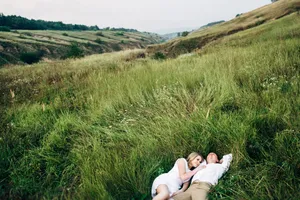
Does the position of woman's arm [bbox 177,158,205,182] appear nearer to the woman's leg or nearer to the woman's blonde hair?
the woman's blonde hair

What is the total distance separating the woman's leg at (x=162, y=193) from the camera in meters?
2.41

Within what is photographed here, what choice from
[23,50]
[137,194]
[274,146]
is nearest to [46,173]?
[137,194]

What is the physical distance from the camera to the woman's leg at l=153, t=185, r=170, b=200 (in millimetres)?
2414

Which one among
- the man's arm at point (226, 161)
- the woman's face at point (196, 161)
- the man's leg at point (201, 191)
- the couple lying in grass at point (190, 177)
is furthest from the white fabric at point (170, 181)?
the man's arm at point (226, 161)

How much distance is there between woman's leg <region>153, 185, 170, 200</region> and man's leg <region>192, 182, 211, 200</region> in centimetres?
27

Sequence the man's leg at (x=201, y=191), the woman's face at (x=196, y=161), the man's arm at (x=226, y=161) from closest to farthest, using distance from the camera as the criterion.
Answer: the man's leg at (x=201, y=191)
the man's arm at (x=226, y=161)
the woman's face at (x=196, y=161)

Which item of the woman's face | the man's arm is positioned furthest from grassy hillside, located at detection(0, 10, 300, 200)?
the woman's face

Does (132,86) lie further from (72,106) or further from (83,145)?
(83,145)

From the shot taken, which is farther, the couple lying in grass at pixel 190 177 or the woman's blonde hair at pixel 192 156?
the woman's blonde hair at pixel 192 156

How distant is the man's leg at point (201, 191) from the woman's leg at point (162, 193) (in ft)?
0.88

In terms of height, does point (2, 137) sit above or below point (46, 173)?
above

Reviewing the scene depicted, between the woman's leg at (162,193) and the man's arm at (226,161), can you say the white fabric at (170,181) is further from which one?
the man's arm at (226,161)

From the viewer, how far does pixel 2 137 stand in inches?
160

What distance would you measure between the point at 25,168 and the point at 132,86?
2.66 meters
